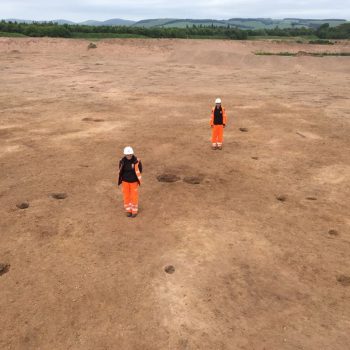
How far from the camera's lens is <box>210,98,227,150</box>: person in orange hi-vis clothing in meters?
13.0

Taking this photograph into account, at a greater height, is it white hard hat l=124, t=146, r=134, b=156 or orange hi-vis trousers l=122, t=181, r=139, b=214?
white hard hat l=124, t=146, r=134, b=156

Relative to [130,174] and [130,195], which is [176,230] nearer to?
[130,195]

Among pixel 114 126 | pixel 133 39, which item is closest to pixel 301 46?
pixel 133 39

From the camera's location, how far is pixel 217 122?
42.9 ft

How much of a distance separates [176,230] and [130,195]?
1412mm

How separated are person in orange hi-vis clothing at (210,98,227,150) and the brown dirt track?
1.49ft

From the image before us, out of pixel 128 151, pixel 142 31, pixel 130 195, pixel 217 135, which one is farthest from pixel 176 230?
pixel 142 31

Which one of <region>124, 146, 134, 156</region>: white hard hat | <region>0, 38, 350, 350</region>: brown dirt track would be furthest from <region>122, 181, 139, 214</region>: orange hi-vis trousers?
<region>124, 146, 134, 156</region>: white hard hat

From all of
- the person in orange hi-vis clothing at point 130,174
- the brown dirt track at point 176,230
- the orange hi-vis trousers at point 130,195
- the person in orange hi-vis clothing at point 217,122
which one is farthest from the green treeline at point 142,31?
the orange hi-vis trousers at point 130,195

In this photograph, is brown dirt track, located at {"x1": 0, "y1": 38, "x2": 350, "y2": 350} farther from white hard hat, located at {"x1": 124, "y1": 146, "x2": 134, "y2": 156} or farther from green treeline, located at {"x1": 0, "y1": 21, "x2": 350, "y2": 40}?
green treeline, located at {"x1": 0, "y1": 21, "x2": 350, "y2": 40}

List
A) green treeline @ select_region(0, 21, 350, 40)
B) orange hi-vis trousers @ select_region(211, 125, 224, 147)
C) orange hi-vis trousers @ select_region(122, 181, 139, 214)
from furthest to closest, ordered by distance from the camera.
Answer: green treeline @ select_region(0, 21, 350, 40) → orange hi-vis trousers @ select_region(211, 125, 224, 147) → orange hi-vis trousers @ select_region(122, 181, 139, 214)

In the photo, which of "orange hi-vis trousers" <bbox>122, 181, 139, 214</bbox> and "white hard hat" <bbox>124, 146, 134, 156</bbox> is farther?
"orange hi-vis trousers" <bbox>122, 181, 139, 214</bbox>

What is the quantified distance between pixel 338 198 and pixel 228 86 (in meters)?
18.6

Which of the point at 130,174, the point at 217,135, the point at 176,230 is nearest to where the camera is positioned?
the point at 176,230
